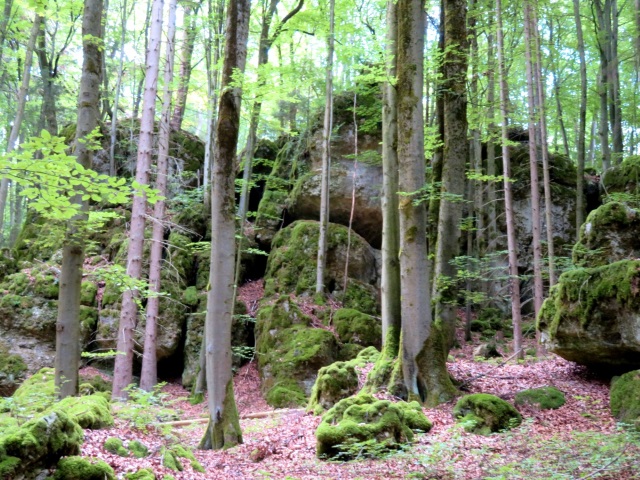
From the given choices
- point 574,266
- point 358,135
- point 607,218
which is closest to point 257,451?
point 574,266

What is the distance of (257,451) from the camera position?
6.04m

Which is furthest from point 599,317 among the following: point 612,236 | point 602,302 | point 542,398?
point 612,236

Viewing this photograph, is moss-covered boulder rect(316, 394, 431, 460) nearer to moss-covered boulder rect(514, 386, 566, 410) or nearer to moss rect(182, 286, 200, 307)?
moss-covered boulder rect(514, 386, 566, 410)

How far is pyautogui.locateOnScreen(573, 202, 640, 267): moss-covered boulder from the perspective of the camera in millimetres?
8508

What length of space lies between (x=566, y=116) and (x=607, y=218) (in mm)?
17079

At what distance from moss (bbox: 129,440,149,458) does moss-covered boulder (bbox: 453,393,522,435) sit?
12.6ft

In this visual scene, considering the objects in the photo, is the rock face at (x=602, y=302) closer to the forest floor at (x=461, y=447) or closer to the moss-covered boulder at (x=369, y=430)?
the forest floor at (x=461, y=447)

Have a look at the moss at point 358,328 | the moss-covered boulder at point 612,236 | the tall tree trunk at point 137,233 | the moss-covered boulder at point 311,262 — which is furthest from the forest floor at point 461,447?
the moss-covered boulder at point 311,262

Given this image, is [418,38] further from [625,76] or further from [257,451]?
[625,76]

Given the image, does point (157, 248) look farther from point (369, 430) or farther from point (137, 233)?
point (369, 430)

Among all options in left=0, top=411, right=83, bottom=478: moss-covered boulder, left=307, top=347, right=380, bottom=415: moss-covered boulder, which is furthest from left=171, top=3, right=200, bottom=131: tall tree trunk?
left=0, top=411, right=83, bottom=478: moss-covered boulder

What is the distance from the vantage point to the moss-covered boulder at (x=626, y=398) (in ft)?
19.1

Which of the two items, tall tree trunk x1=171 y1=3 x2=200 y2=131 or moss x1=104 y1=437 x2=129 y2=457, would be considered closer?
moss x1=104 y1=437 x2=129 y2=457

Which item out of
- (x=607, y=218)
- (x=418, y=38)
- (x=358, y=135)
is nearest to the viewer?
(x=418, y=38)
